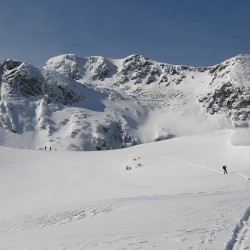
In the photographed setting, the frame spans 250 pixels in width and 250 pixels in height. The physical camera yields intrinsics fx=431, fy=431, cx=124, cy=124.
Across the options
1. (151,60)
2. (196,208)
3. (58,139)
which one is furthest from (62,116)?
(196,208)

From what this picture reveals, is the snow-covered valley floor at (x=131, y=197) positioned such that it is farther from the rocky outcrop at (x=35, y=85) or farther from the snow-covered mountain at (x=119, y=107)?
the rocky outcrop at (x=35, y=85)

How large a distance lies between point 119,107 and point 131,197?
9752cm

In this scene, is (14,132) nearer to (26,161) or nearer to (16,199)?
(26,161)

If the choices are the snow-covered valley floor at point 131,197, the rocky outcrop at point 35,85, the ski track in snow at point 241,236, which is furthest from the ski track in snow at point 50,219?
the rocky outcrop at point 35,85

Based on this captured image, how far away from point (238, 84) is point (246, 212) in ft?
341

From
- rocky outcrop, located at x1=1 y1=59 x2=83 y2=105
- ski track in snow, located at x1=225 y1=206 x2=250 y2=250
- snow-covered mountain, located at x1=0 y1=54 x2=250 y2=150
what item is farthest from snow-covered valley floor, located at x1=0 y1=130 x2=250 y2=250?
rocky outcrop, located at x1=1 y1=59 x2=83 y2=105


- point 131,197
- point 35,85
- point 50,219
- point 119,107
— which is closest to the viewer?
point 50,219

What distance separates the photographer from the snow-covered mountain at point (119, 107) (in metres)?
98.1

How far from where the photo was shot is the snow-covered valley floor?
11.7 m

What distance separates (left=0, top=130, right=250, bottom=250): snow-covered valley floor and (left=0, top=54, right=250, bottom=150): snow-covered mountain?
158 feet

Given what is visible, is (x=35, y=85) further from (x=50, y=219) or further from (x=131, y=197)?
(x=50, y=219)

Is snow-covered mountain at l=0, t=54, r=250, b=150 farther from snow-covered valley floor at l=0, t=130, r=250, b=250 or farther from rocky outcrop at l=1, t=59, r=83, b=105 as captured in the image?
snow-covered valley floor at l=0, t=130, r=250, b=250

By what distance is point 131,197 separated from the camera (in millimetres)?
22953

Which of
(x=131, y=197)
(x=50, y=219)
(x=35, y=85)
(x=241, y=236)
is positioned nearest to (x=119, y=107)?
(x=35, y=85)
